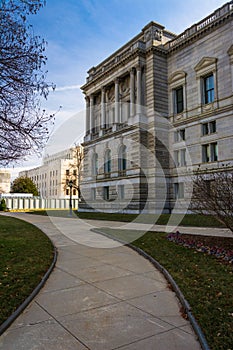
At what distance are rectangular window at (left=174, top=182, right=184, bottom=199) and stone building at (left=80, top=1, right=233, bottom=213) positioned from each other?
4.2 inches

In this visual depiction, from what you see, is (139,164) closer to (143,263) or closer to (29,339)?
(143,263)

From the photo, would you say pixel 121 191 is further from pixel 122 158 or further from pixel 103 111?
pixel 103 111

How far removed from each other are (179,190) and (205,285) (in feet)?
81.2

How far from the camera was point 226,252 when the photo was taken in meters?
8.62

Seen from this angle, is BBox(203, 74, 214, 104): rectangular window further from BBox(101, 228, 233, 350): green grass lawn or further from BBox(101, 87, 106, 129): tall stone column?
BBox(101, 228, 233, 350): green grass lawn

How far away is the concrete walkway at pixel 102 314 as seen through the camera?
3.73 m

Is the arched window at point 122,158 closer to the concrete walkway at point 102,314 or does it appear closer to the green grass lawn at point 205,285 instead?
the green grass lawn at point 205,285

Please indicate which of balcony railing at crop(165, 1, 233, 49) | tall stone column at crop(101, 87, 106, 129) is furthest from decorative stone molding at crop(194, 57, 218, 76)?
tall stone column at crop(101, 87, 106, 129)

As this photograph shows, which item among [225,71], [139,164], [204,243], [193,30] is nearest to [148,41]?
[193,30]

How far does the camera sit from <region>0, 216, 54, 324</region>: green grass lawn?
514 centimetres

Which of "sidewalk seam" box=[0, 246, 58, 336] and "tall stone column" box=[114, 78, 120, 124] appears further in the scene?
"tall stone column" box=[114, 78, 120, 124]

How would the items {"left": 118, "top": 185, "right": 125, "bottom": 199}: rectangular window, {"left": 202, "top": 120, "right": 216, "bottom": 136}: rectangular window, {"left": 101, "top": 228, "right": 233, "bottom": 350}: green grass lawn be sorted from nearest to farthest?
{"left": 101, "top": 228, "right": 233, "bottom": 350}: green grass lawn
{"left": 202, "top": 120, "right": 216, "bottom": 136}: rectangular window
{"left": 118, "top": 185, "right": 125, "bottom": 199}: rectangular window

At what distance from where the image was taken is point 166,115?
→ 32.4 metres

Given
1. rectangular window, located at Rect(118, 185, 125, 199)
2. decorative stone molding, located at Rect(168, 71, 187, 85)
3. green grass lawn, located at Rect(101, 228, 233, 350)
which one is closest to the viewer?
green grass lawn, located at Rect(101, 228, 233, 350)
